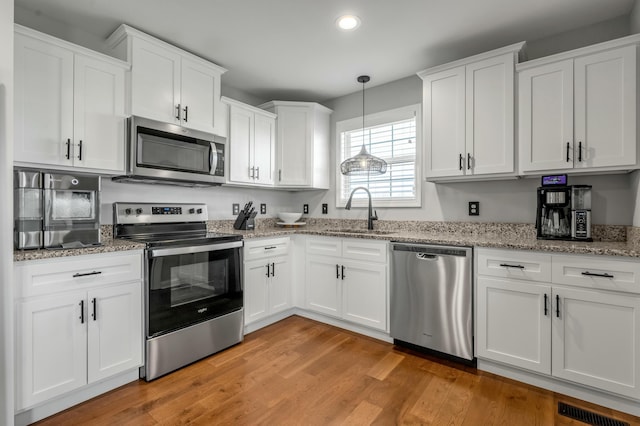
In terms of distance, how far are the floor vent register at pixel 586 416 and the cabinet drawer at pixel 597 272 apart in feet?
2.31

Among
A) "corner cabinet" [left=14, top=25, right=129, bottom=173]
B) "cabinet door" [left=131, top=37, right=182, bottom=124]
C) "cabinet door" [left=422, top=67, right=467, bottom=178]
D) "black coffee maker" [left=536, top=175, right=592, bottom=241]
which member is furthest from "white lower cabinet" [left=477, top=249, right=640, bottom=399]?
"corner cabinet" [left=14, top=25, right=129, bottom=173]

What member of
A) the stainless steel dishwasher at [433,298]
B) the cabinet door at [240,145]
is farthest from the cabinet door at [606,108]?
the cabinet door at [240,145]

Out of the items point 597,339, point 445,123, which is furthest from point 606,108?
point 597,339

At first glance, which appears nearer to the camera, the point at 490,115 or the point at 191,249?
the point at 191,249

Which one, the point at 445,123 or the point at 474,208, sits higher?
the point at 445,123

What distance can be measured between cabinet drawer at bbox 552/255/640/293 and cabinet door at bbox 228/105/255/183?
8.71 feet

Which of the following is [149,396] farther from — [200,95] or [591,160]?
[591,160]

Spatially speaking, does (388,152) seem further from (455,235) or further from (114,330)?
(114,330)

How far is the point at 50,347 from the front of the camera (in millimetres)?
1721

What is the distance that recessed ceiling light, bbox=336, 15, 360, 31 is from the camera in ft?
7.37

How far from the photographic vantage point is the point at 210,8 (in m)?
2.16

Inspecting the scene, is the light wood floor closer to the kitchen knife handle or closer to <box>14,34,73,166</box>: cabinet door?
the kitchen knife handle

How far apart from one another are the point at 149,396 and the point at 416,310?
192cm

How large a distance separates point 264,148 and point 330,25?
1.46 metres
